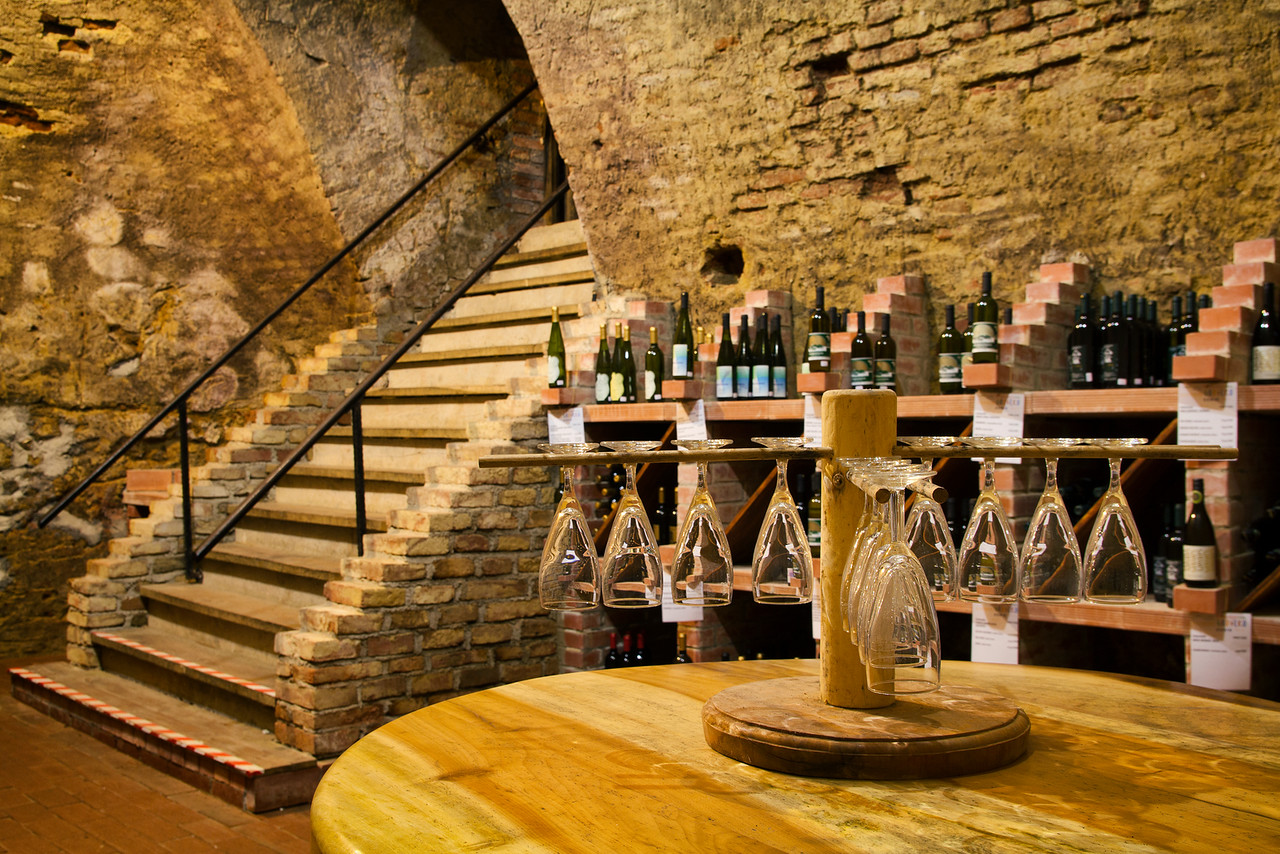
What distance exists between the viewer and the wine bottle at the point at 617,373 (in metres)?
4.79

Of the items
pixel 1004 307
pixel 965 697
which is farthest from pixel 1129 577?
pixel 1004 307

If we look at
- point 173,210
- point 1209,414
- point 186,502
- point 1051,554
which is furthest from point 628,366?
point 1051,554

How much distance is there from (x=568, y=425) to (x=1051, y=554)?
3384 millimetres

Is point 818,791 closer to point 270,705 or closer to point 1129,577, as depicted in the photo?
point 1129,577

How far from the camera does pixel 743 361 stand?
4.72m

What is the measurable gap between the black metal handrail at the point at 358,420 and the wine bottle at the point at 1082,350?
2613 millimetres

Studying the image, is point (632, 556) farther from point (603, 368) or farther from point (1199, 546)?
point (603, 368)

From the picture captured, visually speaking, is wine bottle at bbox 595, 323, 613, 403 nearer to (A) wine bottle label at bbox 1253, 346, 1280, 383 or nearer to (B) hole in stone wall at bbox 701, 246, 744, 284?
(B) hole in stone wall at bbox 701, 246, 744, 284

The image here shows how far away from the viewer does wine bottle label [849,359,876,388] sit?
390 centimetres

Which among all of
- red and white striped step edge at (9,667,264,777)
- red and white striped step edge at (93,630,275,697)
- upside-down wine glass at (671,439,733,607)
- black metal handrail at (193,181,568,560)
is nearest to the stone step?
black metal handrail at (193,181,568,560)

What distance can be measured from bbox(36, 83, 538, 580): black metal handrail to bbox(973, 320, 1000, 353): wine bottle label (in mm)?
3476

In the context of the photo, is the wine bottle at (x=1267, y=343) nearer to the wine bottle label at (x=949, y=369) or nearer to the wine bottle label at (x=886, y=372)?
the wine bottle label at (x=949, y=369)

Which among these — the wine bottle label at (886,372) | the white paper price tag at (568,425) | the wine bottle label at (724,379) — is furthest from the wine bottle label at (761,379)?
the white paper price tag at (568,425)

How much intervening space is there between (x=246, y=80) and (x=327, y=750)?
4.05 m
